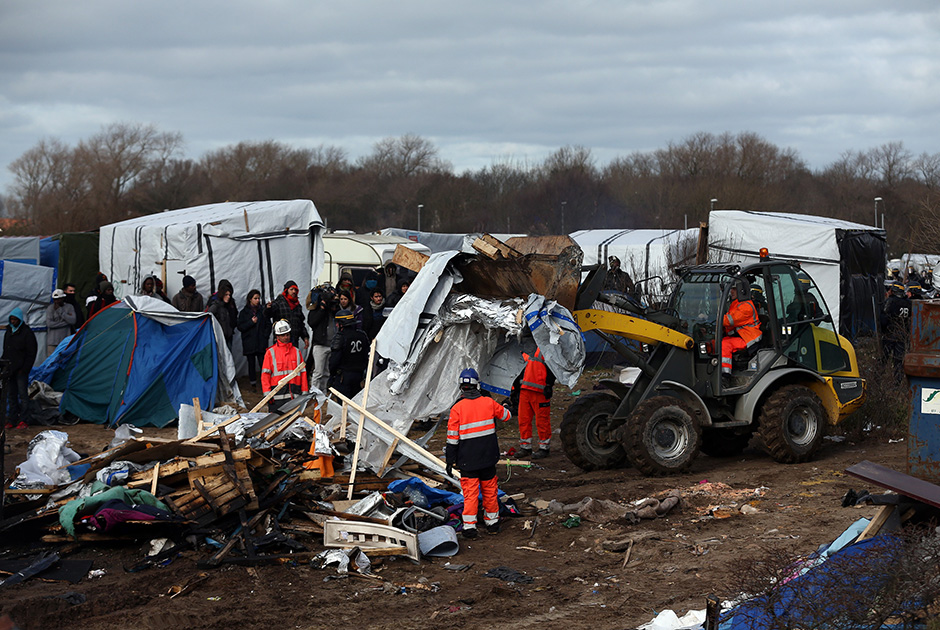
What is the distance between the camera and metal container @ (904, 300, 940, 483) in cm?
598

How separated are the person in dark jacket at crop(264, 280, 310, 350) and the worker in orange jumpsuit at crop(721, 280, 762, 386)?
24.7 feet

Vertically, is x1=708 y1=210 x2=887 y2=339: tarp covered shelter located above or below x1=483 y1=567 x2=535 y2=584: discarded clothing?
above

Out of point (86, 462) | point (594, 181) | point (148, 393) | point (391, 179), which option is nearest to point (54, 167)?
point (391, 179)

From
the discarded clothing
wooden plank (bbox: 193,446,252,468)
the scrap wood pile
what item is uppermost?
wooden plank (bbox: 193,446,252,468)

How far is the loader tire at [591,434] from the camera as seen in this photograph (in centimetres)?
1023

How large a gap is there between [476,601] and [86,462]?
5243mm

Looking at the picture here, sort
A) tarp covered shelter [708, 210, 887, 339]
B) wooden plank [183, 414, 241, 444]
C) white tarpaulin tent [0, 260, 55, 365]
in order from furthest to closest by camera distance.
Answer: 1. tarp covered shelter [708, 210, 887, 339]
2. white tarpaulin tent [0, 260, 55, 365]
3. wooden plank [183, 414, 241, 444]

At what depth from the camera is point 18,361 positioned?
12430mm

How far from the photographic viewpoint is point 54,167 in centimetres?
5675

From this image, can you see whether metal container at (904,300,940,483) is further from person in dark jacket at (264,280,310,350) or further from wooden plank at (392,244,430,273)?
person in dark jacket at (264,280,310,350)

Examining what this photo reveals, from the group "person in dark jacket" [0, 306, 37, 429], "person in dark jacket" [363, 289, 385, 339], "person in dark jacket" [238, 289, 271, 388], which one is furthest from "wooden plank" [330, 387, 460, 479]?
"person in dark jacket" [238, 289, 271, 388]

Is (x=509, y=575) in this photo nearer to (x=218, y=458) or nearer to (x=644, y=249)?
(x=218, y=458)

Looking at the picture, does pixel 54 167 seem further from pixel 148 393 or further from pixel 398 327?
pixel 398 327

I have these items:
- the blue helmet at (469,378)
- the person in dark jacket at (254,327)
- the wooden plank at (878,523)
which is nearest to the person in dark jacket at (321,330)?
the person in dark jacket at (254,327)
